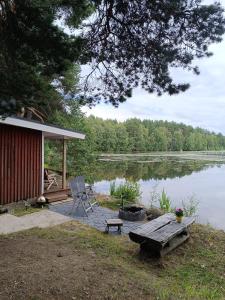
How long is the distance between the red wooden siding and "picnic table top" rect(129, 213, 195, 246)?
3712 millimetres

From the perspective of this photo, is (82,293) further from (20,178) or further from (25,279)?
(20,178)

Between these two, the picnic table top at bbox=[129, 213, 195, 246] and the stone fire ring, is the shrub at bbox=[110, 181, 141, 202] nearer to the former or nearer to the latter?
the stone fire ring

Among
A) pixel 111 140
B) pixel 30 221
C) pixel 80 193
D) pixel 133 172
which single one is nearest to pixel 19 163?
pixel 80 193

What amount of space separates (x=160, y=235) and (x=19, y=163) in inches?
168

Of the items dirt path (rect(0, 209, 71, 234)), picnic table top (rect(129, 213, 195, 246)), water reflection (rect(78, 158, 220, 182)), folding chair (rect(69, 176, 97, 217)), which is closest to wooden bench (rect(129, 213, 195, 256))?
picnic table top (rect(129, 213, 195, 246))

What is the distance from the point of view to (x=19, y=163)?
7160mm

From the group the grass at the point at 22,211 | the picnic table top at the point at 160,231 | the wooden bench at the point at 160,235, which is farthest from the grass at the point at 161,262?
the grass at the point at 22,211

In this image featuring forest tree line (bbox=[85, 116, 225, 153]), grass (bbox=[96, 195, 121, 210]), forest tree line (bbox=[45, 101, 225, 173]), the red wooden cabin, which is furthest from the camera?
forest tree line (bbox=[85, 116, 225, 153])

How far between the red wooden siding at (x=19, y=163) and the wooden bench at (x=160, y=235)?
12.2 feet

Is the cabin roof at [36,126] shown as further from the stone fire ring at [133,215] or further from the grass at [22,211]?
the stone fire ring at [133,215]

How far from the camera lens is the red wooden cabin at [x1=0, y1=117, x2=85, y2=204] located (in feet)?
22.2

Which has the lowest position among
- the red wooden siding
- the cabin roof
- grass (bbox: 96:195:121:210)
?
grass (bbox: 96:195:121:210)

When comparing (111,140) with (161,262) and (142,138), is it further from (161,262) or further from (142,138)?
(161,262)

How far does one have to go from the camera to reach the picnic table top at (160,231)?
4195 mm
